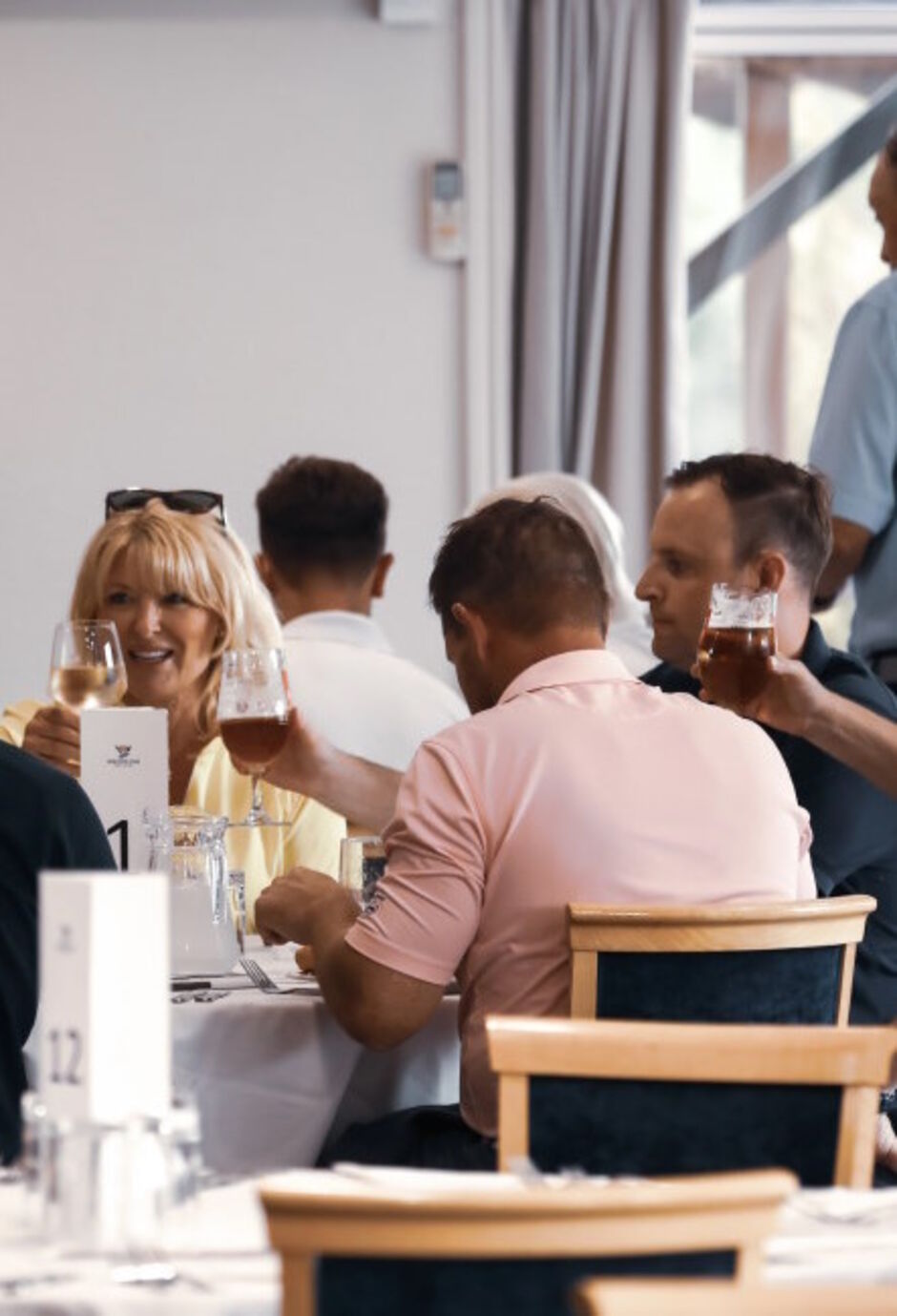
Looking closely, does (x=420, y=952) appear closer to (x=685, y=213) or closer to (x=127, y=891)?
(x=127, y=891)

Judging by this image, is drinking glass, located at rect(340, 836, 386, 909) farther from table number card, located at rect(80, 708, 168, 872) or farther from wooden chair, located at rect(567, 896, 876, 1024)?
wooden chair, located at rect(567, 896, 876, 1024)

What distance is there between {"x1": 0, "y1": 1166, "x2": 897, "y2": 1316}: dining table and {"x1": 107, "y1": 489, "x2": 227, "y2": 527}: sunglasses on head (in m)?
2.49

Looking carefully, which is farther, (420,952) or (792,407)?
(792,407)

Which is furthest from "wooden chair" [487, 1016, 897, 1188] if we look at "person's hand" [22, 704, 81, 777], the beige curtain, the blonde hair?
the beige curtain

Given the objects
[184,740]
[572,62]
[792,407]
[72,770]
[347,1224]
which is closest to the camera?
[347,1224]

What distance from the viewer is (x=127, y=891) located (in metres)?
1.51

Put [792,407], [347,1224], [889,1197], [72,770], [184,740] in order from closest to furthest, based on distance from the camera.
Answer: [347,1224] → [889,1197] → [72,770] → [184,740] → [792,407]

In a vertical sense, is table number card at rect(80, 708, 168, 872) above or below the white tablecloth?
above

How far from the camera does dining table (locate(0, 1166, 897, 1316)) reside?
147 cm

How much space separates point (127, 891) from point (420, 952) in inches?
46.3

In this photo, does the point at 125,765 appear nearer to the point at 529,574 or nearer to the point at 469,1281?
the point at 529,574

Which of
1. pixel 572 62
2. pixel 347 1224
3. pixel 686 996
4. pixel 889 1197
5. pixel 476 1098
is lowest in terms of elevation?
pixel 476 1098

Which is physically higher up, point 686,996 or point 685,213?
point 685,213

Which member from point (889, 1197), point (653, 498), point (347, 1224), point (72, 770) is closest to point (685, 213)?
point (653, 498)
